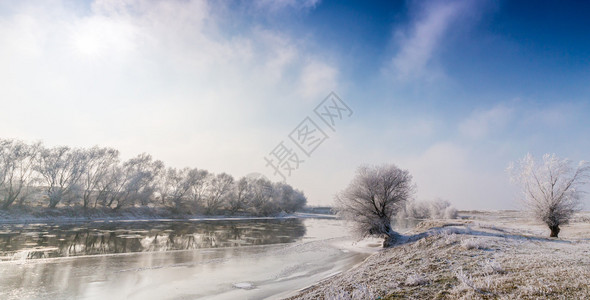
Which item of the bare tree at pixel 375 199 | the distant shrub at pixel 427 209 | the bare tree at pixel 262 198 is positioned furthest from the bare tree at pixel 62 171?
the distant shrub at pixel 427 209

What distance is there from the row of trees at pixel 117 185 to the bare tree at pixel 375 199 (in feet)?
212

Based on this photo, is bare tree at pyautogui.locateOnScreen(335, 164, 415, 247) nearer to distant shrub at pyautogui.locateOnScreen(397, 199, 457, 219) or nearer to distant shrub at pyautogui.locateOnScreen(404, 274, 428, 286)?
distant shrub at pyautogui.locateOnScreen(404, 274, 428, 286)

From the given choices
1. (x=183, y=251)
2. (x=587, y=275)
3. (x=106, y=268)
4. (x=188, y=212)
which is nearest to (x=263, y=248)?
(x=183, y=251)

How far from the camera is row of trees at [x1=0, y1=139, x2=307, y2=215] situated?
55.5 metres

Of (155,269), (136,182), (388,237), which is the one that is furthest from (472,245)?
(136,182)

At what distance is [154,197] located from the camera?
8894 cm

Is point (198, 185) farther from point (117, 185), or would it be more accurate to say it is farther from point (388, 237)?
point (388, 237)

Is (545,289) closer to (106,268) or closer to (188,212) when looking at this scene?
(106,268)

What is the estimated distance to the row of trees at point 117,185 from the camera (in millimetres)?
55500

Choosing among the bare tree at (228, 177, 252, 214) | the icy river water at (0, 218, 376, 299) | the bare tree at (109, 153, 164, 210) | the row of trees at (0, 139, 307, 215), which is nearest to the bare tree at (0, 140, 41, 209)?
the row of trees at (0, 139, 307, 215)

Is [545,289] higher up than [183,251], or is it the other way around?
[545,289]

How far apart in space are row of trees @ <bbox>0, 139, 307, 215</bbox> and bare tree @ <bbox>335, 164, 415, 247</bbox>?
64.6m

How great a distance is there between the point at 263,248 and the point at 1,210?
180ft

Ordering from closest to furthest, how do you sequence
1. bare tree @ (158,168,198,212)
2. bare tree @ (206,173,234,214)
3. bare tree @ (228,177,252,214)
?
bare tree @ (158,168,198,212) < bare tree @ (206,173,234,214) < bare tree @ (228,177,252,214)
